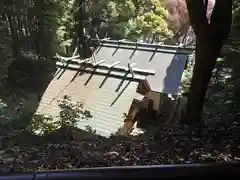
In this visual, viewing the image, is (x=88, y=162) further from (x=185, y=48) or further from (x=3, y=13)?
(x=185, y=48)

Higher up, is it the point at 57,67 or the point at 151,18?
the point at 151,18

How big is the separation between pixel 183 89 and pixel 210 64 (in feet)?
13.4

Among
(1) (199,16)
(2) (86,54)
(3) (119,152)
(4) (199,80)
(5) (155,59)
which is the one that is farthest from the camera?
(2) (86,54)

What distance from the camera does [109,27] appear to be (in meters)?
10.0

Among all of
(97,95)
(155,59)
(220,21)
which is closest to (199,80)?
(220,21)

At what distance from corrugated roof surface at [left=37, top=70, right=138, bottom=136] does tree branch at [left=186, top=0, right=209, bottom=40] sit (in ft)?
8.78

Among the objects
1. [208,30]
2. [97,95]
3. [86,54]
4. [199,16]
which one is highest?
[199,16]

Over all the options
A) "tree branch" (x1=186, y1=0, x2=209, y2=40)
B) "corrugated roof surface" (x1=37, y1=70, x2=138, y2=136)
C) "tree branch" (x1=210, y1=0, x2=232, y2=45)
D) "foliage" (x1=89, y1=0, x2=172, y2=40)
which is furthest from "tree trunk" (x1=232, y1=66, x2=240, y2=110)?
"foliage" (x1=89, y1=0, x2=172, y2=40)

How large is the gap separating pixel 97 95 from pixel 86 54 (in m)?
2.60

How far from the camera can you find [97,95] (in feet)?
22.5

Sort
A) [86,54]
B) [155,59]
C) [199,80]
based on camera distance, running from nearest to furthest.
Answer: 1. [199,80]
2. [155,59]
3. [86,54]

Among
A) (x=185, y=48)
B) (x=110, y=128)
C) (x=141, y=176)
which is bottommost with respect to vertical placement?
(x=110, y=128)

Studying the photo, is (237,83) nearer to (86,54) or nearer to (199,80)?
(199,80)

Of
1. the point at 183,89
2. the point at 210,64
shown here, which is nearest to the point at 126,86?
the point at 183,89
